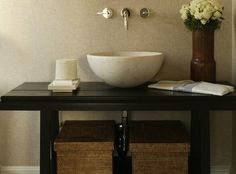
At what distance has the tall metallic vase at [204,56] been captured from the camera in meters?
2.06

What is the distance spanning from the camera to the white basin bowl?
1.86 meters

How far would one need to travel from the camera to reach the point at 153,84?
2.09 metres

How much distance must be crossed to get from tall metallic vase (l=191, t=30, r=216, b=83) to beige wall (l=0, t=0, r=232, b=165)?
207mm

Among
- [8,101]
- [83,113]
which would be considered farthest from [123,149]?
[8,101]

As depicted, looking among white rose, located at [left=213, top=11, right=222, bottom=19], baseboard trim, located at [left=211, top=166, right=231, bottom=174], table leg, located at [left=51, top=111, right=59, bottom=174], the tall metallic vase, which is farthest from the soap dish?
baseboard trim, located at [left=211, top=166, right=231, bottom=174]

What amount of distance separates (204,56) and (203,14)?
0.82 feet

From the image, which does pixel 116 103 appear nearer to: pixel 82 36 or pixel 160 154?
pixel 160 154

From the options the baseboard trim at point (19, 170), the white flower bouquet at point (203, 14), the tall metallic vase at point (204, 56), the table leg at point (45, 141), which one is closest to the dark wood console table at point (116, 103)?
the table leg at point (45, 141)

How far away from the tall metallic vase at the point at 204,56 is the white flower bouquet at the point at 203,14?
0.15 feet

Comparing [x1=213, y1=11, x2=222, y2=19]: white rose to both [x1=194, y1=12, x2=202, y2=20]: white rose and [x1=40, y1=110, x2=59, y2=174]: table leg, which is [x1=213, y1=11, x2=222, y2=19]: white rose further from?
[x1=40, y1=110, x2=59, y2=174]: table leg

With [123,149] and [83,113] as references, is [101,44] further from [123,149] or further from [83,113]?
[123,149]

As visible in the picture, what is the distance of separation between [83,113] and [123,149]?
35cm

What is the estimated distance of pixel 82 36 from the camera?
2270mm

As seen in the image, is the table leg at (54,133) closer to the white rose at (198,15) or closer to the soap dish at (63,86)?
the soap dish at (63,86)
